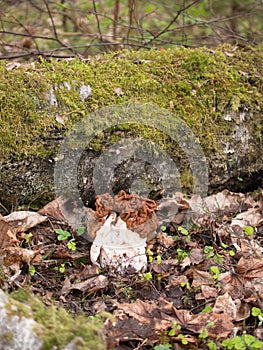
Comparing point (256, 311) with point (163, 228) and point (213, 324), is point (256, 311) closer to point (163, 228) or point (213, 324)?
point (213, 324)

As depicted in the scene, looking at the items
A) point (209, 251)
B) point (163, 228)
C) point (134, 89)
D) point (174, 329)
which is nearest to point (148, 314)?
point (174, 329)

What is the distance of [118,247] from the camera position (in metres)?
3.56

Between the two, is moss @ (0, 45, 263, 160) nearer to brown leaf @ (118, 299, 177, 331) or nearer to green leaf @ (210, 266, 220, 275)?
green leaf @ (210, 266, 220, 275)

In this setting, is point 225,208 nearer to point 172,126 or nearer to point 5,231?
point 172,126

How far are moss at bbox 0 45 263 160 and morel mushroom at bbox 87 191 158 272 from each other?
0.72m

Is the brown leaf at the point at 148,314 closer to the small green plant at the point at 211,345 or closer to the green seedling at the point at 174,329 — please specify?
the green seedling at the point at 174,329

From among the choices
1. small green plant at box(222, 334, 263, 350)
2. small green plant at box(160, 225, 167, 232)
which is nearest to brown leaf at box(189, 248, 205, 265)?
small green plant at box(160, 225, 167, 232)

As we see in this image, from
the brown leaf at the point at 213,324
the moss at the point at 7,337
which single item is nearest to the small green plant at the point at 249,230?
the brown leaf at the point at 213,324

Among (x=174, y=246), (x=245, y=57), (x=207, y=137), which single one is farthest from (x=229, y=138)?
(x=174, y=246)

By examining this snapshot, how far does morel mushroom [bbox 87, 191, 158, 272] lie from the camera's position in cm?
355

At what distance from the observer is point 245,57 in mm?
5211

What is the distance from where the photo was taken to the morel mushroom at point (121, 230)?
11.6 feet

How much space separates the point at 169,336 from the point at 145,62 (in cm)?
296

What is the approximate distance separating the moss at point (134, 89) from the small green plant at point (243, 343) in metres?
2.18
